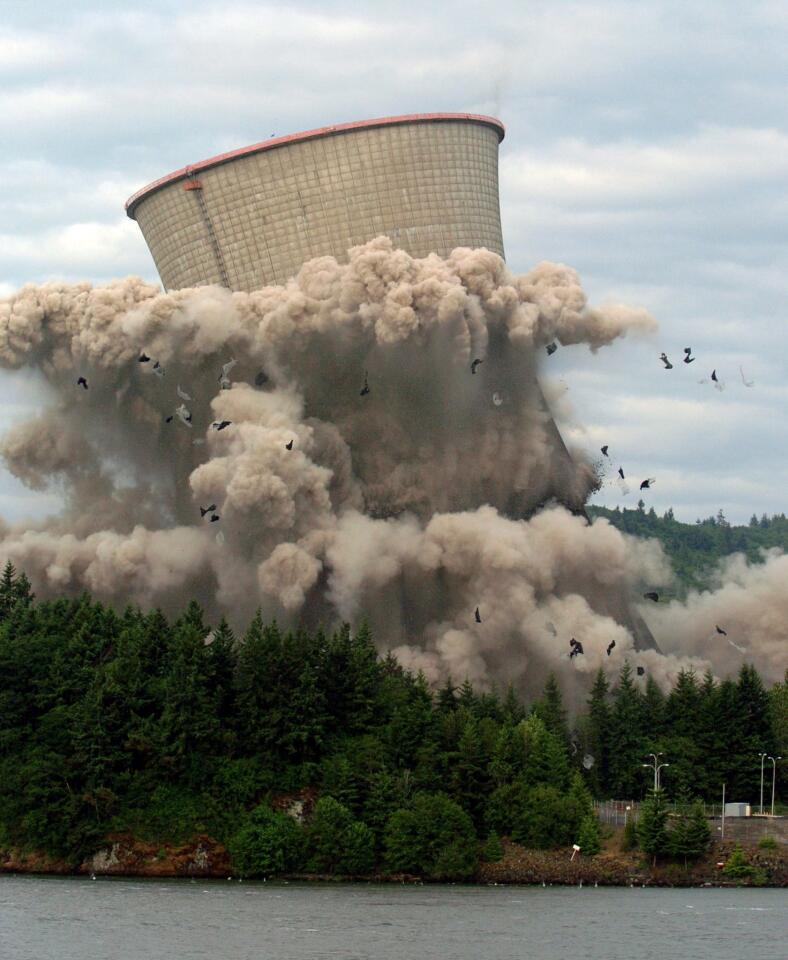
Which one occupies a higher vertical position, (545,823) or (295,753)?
(295,753)

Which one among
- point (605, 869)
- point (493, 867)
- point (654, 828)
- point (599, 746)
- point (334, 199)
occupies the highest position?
point (334, 199)

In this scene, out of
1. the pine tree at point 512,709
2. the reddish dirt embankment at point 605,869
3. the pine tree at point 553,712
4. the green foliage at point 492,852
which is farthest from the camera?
the pine tree at point 512,709

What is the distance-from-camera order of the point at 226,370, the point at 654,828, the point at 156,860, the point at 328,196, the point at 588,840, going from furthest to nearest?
1. the point at 328,196
2. the point at 226,370
3. the point at 588,840
4. the point at 654,828
5. the point at 156,860

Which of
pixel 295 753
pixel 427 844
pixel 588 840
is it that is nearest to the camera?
pixel 427 844

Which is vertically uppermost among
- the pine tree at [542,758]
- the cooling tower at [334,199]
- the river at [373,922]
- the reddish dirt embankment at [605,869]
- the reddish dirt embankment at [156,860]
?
the cooling tower at [334,199]

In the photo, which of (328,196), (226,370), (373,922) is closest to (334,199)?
(328,196)

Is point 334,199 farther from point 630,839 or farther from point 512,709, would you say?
point 630,839

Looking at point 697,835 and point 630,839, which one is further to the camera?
point 630,839

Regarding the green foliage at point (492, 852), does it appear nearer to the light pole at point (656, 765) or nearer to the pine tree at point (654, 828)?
the pine tree at point (654, 828)

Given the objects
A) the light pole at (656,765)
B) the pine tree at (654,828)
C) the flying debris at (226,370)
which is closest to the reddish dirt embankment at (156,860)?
the pine tree at (654,828)
